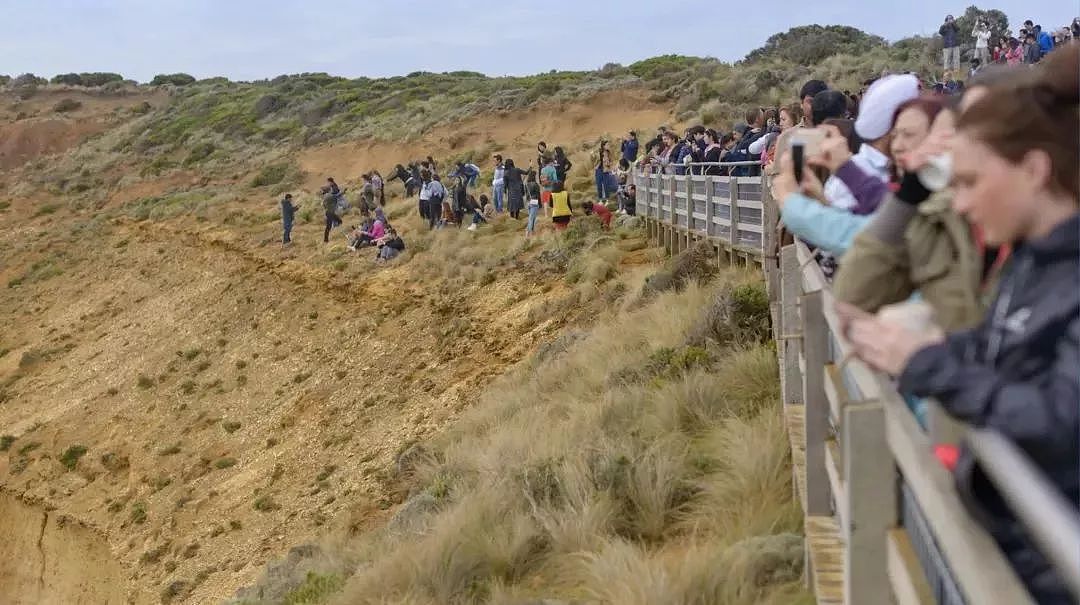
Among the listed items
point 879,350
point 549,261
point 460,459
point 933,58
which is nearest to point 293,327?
point 549,261

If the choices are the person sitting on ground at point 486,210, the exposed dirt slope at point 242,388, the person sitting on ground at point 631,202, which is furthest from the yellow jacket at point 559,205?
the person sitting on ground at point 486,210

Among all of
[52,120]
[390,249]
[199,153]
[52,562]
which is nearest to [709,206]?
[390,249]

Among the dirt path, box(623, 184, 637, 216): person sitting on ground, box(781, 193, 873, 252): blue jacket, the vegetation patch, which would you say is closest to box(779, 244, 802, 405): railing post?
box(781, 193, 873, 252): blue jacket

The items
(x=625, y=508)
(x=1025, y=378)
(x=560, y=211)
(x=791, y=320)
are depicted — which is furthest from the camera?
(x=560, y=211)

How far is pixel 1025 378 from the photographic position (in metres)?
1.78

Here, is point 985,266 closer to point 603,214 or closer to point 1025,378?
point 1025,378

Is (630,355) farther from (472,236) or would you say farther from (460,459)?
(472,236)

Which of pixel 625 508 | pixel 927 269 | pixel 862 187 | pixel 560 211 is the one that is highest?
pixel 862 187

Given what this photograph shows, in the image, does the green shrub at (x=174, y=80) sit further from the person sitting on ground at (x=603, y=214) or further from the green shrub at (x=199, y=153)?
the person sitting on ground at (x=603, y=214)

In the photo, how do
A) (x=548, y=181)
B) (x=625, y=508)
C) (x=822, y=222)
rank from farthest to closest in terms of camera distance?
(x=548, y=181) → (x=625, y=508) → (x=822, y=222)

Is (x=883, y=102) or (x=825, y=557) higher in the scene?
(x=883, y=102)

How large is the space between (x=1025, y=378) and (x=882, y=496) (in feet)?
2.82

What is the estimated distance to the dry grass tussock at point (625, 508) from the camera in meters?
4.72

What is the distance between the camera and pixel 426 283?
65.7 feet
